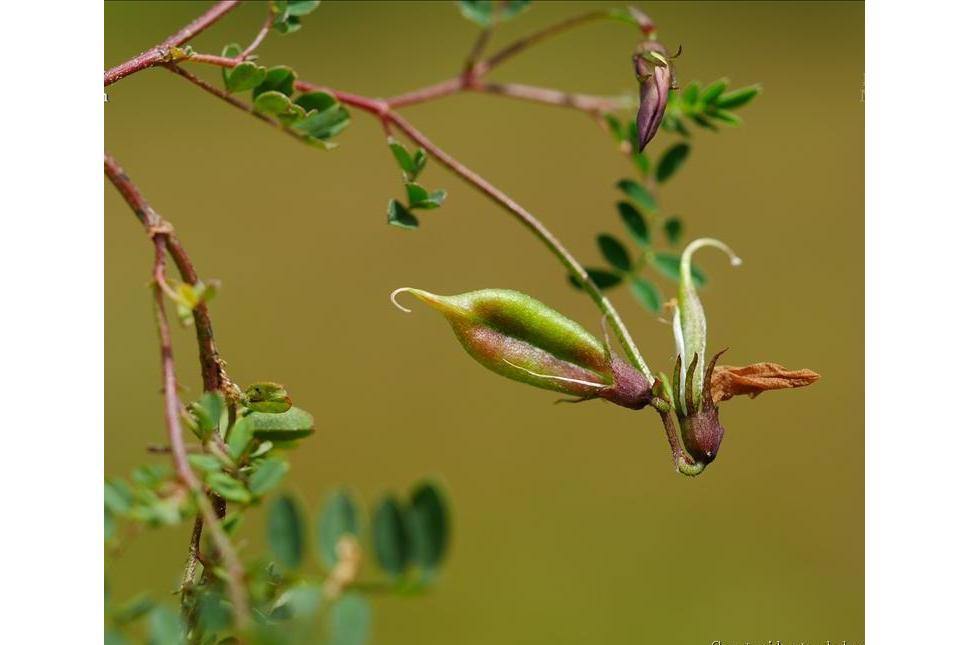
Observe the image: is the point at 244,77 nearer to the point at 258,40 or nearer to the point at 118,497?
the point at 258,40

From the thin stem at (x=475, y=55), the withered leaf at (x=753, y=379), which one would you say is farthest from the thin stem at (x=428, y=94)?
the withered leaf at (x=753, y=379)

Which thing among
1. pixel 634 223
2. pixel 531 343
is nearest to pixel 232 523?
pixel 531 343

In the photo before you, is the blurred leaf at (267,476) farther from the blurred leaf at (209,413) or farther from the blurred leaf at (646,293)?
the blurred leaf at (646,293)

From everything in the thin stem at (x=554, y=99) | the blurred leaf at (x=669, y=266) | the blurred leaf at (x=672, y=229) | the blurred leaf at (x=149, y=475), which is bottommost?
the blurred leaf at (x=149, y=475)

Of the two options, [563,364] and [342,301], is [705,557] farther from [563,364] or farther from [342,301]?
[563,364]

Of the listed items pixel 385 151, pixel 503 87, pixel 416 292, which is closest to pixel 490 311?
pixel 416 292

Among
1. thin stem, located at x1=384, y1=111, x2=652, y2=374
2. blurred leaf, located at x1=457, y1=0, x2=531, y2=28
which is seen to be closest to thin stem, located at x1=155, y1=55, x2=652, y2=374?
thin stem, located at x1=384, y1=111, x2=652, y2=374
